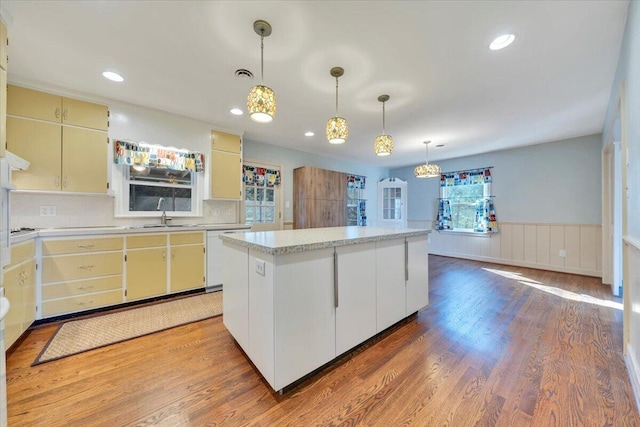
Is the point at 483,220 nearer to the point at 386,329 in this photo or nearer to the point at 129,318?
the point at 386,329

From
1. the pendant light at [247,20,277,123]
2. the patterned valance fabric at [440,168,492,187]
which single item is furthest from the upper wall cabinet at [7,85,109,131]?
the patterned valance fabric at [440,168,492,187]

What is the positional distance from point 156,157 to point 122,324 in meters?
1.98

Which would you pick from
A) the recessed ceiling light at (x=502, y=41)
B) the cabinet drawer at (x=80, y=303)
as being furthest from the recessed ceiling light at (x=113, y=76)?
the recessed ceiling light at (x=502, y=41)

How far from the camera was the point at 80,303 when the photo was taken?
2488mm

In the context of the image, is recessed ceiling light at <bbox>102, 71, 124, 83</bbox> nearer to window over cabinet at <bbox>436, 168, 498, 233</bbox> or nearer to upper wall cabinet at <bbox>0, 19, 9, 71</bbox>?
upper wall cabinet at <bbox>0, 19, 9, 71</bbox>

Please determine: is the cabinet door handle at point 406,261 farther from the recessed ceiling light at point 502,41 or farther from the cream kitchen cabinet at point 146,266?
the cream kitchen cabinet at point 146,266

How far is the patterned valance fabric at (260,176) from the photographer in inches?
167

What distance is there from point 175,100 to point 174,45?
108 centimetres

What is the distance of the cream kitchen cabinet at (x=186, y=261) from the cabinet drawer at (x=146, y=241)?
3.7 inches

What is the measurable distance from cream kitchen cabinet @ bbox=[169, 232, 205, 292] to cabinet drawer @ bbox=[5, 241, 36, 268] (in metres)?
1.10

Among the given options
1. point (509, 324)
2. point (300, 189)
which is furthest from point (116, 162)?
point (509, 324)

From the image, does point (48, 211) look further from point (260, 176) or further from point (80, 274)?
point (260, 176)

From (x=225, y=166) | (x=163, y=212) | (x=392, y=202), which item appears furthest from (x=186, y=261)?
(x=392, y=202)

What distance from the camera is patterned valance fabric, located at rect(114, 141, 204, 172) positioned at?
9.61 ft
